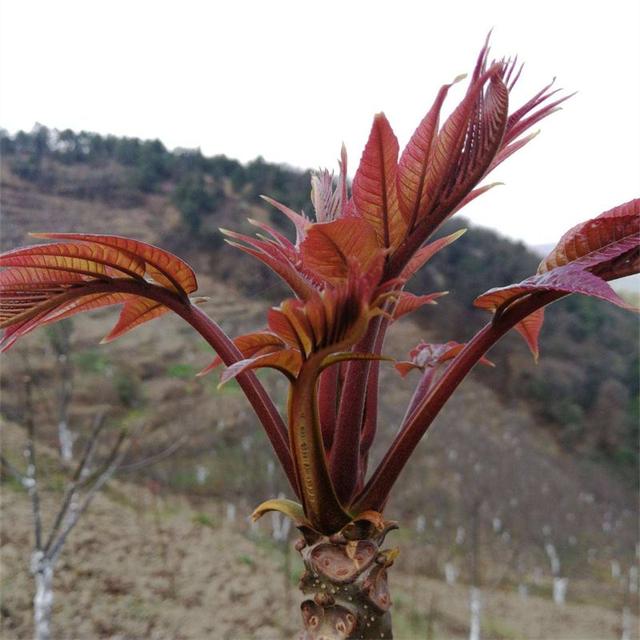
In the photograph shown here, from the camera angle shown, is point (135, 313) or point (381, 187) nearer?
point (381, 187)

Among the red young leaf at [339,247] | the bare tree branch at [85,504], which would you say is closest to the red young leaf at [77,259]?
the red young leaf at [339,247]

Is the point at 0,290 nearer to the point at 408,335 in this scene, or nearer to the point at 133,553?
the point at 133,553

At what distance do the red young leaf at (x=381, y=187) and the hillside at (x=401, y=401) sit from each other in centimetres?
393

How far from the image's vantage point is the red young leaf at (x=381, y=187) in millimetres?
377

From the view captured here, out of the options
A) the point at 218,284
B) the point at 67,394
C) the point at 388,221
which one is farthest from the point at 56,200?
the point at 388,221

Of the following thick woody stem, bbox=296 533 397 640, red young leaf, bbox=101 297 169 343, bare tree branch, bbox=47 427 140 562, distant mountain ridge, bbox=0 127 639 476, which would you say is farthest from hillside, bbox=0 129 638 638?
thick woody stem, bbox=296 533 397 640

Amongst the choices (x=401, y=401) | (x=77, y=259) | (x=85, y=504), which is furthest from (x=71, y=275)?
(x=401, y=401)

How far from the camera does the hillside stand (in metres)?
5.37

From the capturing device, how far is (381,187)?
1.29 ft

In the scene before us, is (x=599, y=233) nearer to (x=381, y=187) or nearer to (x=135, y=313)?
(x=381, y=187)

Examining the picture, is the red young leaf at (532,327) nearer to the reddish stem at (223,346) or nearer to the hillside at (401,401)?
the reddish stem at (223,346)

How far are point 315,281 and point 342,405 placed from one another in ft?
0.36

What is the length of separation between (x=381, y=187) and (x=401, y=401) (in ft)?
21.4

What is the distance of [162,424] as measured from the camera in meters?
6.83
